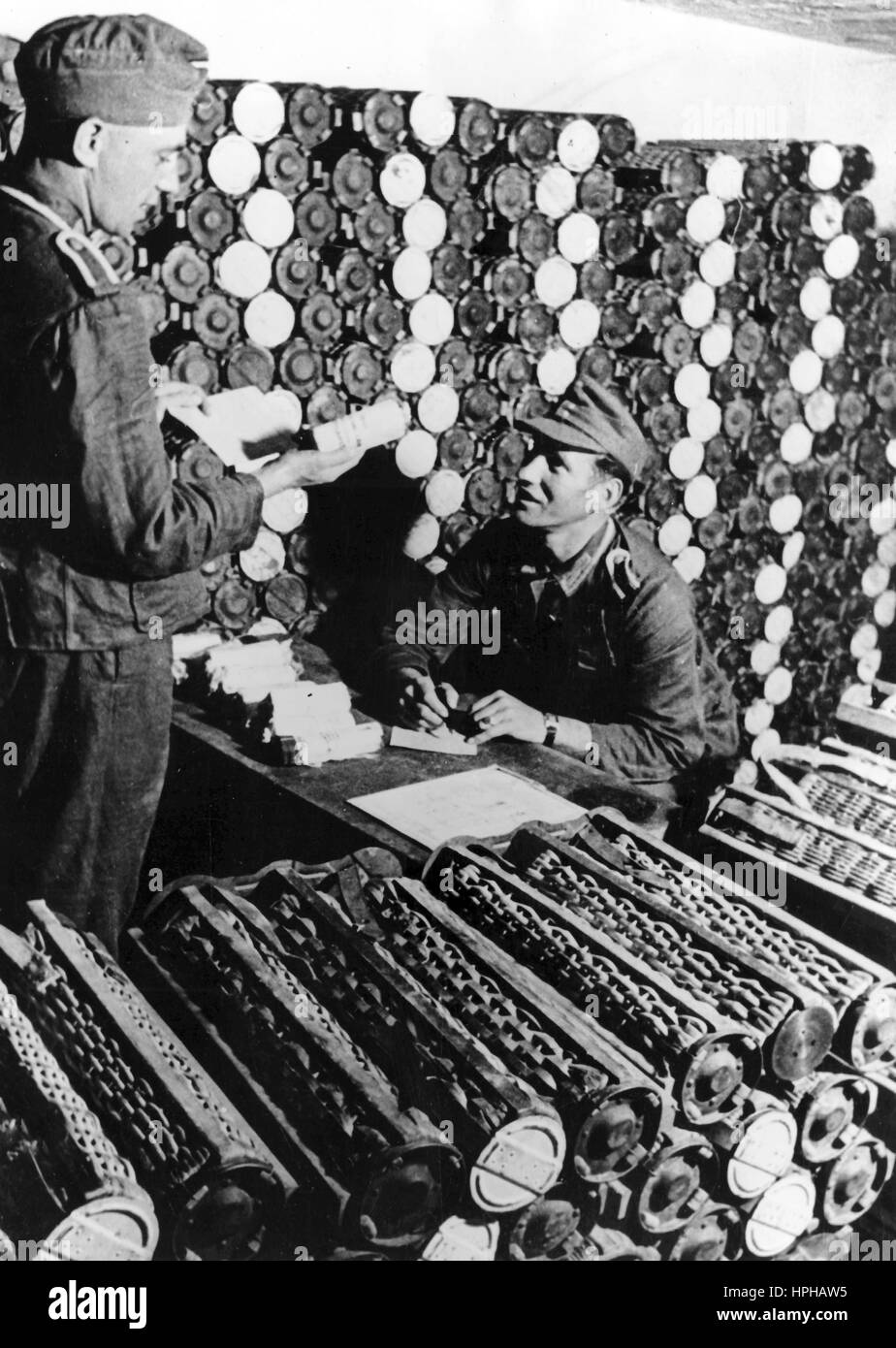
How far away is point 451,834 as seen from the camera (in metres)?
3.35

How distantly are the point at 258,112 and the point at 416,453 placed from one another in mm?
824

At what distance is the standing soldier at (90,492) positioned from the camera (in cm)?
269

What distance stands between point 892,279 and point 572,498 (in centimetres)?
109

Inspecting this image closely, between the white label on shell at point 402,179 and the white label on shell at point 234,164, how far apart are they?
30 centimetres

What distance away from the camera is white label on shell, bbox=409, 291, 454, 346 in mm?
3164

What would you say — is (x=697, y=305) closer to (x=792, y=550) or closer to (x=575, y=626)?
(x=792, y=550)

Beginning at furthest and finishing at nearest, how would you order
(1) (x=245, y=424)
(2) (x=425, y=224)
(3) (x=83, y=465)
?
(2) (x=425, y=224)
(1) (x=245, y=424)
(3) (x=83, y=465)

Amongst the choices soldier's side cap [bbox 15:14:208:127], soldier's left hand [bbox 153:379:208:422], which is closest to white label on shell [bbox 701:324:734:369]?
soldier's left hand [bbox 153:379:208:422]

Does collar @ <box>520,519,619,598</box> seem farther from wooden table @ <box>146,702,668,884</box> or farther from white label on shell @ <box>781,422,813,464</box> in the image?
white label on shell @ <box>781,422,813,464</box>

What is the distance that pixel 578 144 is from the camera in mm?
3232

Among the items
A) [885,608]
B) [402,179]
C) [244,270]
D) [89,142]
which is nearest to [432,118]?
[402,179]

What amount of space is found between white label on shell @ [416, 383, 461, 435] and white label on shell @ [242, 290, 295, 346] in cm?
38
